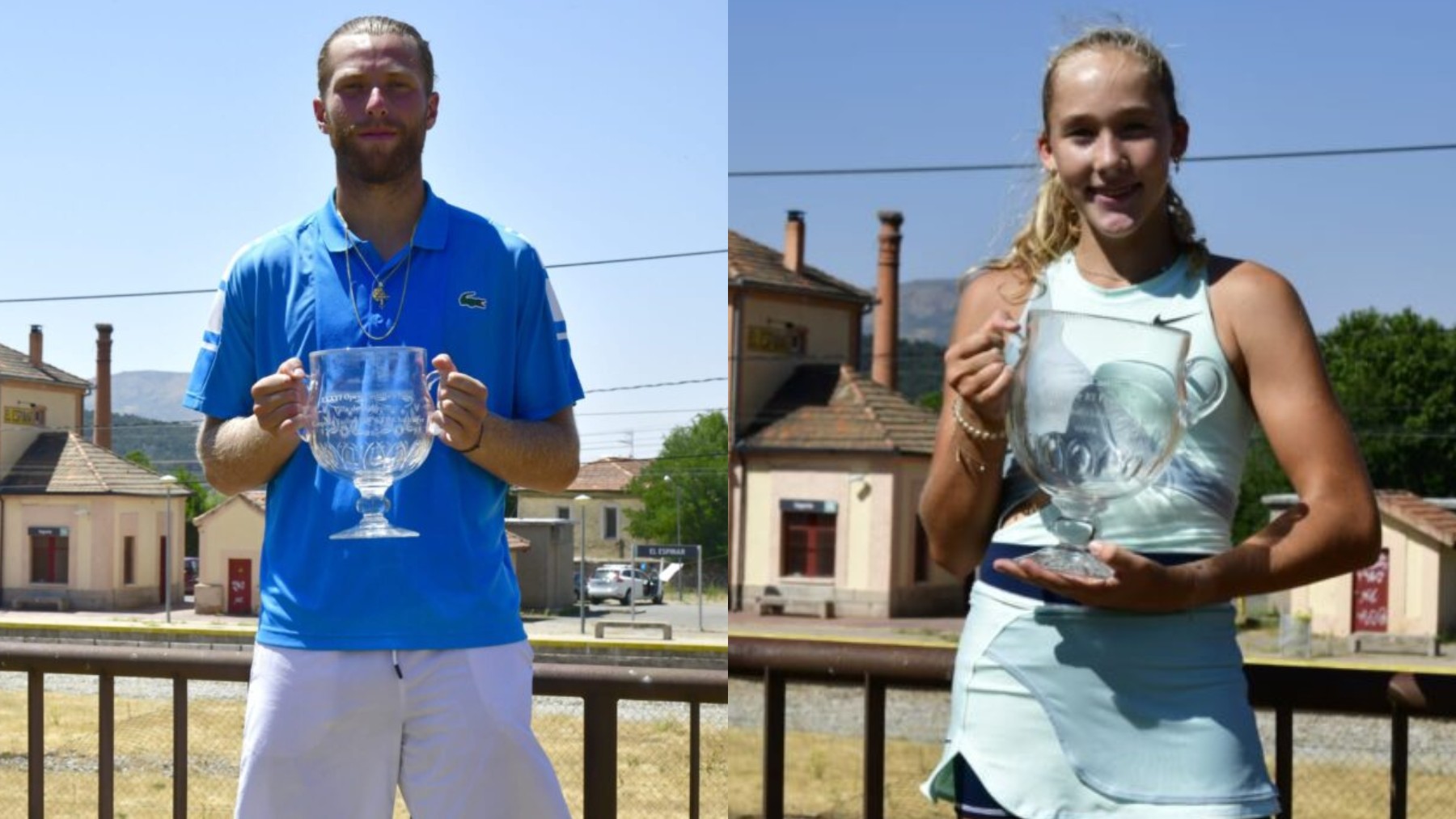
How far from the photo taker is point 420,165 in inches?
58.5

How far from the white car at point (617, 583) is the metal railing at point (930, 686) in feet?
9.12

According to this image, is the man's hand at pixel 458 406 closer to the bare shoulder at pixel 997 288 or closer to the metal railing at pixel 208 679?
the bare shoulder at pixel 997 288

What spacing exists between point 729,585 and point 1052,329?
7.86 ft

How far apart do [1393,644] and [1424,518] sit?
7.45 ft

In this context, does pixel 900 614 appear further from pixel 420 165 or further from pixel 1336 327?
pixel 420 165

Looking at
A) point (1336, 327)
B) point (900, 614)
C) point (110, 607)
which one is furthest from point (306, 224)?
point (1336, 327)

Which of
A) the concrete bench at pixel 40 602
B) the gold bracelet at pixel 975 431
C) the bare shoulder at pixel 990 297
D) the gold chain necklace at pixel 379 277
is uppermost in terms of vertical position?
the gold chain necklace at pixel 379 277

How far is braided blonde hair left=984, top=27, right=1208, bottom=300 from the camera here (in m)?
1.13

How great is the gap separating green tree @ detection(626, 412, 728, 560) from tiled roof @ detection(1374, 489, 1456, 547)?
23026 millimetres

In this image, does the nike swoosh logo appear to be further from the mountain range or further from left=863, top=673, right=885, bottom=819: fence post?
the mountain range

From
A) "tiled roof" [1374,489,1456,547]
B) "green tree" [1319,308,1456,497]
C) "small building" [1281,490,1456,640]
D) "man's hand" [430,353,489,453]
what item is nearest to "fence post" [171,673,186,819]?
"man's hand" [430,353,489,453]

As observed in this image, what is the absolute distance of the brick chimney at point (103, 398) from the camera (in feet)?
47.4

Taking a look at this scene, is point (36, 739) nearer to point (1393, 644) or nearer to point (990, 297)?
point (990, 297)

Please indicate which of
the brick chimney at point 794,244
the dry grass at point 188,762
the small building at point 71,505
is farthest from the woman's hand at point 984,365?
the brick chimney at point 794,244
